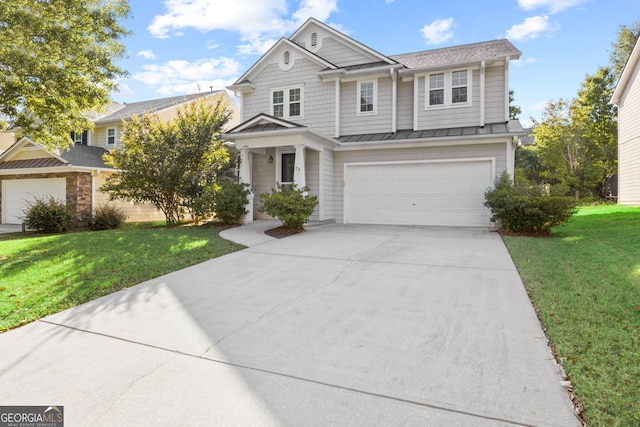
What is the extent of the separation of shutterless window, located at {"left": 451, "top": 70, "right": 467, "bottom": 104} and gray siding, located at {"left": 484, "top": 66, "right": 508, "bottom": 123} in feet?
2.39

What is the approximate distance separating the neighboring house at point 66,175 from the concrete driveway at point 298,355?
11950 mm

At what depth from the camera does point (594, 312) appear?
3.95 meters

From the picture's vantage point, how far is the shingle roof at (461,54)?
508 inches

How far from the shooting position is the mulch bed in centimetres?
1036

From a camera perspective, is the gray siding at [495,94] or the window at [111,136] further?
the window at [111,136]

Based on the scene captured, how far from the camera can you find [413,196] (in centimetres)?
1288

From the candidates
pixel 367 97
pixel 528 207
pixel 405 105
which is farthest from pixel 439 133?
pixel 528 207

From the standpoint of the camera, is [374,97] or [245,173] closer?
[245,173]

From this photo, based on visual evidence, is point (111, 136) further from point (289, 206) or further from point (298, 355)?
point (298, 355)

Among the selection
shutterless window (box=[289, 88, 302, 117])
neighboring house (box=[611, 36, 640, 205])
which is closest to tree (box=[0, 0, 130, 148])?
shutterless window (box=[289, 88, 302, 117])

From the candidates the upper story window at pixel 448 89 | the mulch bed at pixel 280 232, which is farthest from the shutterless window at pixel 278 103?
the mulch bed at pixel 280 232

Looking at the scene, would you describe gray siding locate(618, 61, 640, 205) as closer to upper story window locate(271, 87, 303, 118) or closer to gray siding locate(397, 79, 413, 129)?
gray siding locate(397, 79, 413, 129)

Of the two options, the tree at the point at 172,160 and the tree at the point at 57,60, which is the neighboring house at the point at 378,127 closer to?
the tree at the point at 172,160

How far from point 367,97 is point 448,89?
9.73ft
